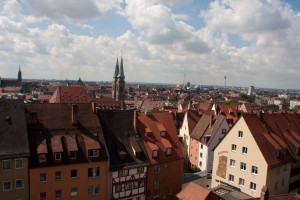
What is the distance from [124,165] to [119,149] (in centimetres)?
234

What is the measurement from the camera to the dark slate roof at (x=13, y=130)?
31861 mm

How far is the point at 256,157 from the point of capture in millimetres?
38250

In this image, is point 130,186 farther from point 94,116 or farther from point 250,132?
point 250,132

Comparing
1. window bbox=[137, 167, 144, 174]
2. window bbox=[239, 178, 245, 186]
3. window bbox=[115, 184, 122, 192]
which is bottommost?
window bbox=[115, 184, 122, 192]

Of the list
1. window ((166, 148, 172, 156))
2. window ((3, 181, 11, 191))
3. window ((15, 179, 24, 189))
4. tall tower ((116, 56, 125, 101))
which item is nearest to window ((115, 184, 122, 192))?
window ((166, 148, 172, 156))

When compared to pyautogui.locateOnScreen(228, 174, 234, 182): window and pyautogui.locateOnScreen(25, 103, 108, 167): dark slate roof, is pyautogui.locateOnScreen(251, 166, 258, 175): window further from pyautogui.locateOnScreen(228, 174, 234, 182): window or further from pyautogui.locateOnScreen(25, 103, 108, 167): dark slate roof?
pyautogui.locateOnScreen(25, 103, 108, 167): dark slate roof

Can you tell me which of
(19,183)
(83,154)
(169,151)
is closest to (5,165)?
(19,183)

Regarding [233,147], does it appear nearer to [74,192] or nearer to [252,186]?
[252,186]

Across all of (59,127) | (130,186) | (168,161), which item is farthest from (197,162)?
(59,127)

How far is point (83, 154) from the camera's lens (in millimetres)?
35875

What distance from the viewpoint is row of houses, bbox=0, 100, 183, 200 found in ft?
107

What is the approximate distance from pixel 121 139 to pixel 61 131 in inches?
323

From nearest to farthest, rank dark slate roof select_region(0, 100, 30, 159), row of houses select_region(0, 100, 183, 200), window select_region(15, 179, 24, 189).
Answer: dark slate roof select_region(0, 100, 30, 159) < window select_region(15, 179, 24, 189) < row of houses select_region(0, 100, 183, 200)

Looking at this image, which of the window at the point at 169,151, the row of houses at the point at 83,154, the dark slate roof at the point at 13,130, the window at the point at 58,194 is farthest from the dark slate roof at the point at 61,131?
the window at the point at 169,151
